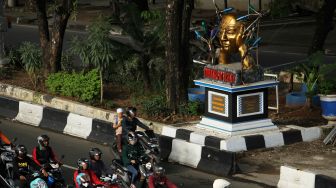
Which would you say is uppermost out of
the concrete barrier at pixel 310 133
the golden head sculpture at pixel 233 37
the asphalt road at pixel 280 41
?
the golden head sculpture at pixel 233 37

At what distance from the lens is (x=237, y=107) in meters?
17.8

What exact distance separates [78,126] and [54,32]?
13.8 ft

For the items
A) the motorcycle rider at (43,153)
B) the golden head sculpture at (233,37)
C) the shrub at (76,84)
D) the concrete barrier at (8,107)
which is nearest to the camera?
the motorcycle rider at (43,153)

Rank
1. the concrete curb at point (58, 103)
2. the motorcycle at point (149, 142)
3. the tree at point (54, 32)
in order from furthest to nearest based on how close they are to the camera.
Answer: the tree at point (54, 32), the concrete curb at point (58, 103), the motorcycle at point (149, 142)

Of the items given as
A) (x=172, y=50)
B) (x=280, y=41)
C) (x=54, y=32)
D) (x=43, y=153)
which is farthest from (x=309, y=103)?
(x=280, y=41)

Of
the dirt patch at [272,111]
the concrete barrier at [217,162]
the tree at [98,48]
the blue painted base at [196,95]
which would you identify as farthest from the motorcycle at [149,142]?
the tree at [98,48]

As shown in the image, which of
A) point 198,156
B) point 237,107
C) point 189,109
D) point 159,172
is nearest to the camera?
point 159,172

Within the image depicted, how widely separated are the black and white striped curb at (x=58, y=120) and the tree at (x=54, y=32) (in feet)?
5.89

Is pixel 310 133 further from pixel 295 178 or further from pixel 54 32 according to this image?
pixel 54 32

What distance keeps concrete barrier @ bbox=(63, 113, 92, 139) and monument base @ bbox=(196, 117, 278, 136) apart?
2.69 m

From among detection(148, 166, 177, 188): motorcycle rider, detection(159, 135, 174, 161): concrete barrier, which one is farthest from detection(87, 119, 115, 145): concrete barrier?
detection(148, 166, 177, 188): motorcycle rider

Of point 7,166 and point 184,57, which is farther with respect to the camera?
point 184,57

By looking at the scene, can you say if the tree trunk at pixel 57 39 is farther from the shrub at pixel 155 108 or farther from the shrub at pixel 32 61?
the shrub at pixel 155 108

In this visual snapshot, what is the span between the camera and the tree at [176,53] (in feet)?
63.9
